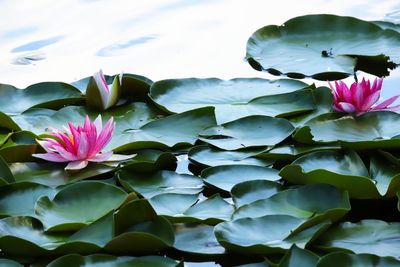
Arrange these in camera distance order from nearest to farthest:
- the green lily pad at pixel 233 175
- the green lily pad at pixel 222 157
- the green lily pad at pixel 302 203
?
1. the green lily pad at pixel 302 203
2. the green lily pad at pixel 233 175
3. the green lily pad at pixel 222 157

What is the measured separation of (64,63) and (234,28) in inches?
28.3

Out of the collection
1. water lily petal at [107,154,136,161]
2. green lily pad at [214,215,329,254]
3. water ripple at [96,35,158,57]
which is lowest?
green lily pad at [214,215,329,254]

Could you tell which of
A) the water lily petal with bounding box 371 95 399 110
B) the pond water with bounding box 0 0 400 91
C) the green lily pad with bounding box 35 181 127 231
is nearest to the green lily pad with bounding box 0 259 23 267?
the green lily pad with bounding box 35 181 127 231

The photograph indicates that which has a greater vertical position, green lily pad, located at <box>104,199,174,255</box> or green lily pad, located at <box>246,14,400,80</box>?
green lily pad, located at <box>246,14,400,80</box>

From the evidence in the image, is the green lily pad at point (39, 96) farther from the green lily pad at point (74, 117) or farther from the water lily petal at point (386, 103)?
the water lily petal at point (386, 103)

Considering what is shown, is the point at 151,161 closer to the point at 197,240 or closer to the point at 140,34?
the point at 197,240

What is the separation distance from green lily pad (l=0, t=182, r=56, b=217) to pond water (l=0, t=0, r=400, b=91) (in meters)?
1.00

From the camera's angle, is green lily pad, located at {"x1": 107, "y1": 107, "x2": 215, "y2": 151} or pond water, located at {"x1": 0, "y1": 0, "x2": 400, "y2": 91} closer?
green lily pad, located at {"x1": 107, "y1": 107, "x2": 215, "y2": 151}

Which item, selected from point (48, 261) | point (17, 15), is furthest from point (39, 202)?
point (17, 15)

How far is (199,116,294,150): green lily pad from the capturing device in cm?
241

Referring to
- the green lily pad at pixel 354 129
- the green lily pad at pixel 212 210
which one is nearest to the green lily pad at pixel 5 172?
the green lily pad at pixel 212 210

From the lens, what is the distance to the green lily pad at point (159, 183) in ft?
7.24

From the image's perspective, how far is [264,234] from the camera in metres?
1.93

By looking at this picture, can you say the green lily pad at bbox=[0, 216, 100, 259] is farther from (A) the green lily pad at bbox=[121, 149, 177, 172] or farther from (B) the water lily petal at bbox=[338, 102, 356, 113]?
(B) the water lily petal at bbox=[338, 102, 356, 113]
